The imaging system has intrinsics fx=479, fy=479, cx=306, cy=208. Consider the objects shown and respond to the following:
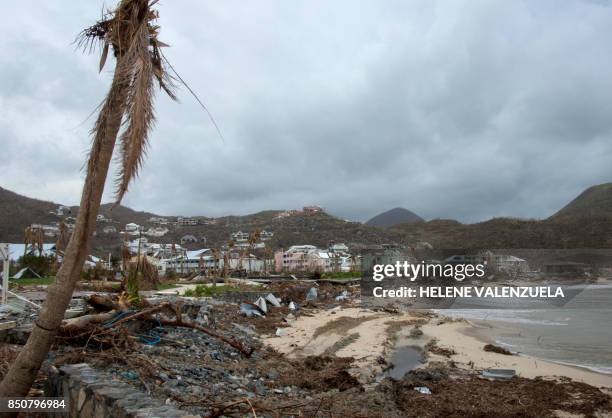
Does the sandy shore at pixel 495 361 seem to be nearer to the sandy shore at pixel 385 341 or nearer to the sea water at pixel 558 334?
the sandy shore at pixel 385 341

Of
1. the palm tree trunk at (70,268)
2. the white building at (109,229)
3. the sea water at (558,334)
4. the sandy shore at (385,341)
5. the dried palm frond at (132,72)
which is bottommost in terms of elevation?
the sea water at (558,334)

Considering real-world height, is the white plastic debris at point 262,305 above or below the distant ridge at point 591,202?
below

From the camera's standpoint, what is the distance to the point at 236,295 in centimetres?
1855

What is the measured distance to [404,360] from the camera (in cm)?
1065

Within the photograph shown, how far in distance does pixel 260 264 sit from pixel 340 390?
4630 centimetres

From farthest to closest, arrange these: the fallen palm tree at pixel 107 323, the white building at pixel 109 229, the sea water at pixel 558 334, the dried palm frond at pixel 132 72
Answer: the white building at pixel 109 229 → the sea water at pixel 558 334 → the fallen palm tree at pixel 107 323 → the dried palm frond at pixel 132 72

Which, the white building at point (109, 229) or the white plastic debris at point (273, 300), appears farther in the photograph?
the white building at point (109, 229)

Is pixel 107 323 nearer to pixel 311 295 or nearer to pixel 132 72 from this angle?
pixel 132 72

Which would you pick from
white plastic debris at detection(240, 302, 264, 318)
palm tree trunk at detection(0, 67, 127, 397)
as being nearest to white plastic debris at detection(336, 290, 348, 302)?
white plastic debris at detection(240, 302, 264, 318)

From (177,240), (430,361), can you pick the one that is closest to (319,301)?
(430,361)

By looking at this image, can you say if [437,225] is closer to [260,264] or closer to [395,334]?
[260,264]

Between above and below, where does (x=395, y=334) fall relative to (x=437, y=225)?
below

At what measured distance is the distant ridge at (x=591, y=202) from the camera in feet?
280

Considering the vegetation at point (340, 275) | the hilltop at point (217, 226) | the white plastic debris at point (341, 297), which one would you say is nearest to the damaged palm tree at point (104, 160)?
the white plastic debris at point (341, 297)
